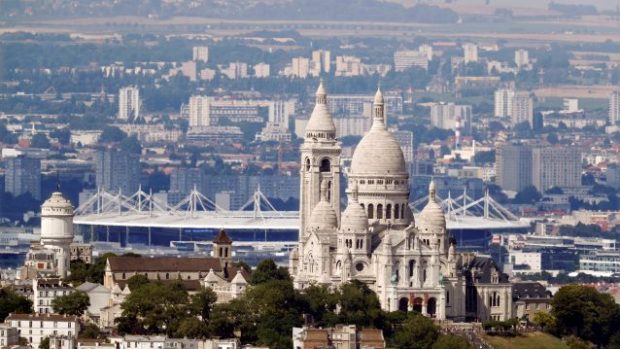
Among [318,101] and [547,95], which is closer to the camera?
[318,101]

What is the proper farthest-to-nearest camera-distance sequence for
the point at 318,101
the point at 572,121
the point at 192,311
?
the point at 572,121
the point at 318,101
the point at 192,311

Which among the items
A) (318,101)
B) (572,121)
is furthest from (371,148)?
(572,121)

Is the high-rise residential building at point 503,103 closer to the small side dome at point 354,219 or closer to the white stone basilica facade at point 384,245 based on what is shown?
the white stone basilica facade at point 384,245

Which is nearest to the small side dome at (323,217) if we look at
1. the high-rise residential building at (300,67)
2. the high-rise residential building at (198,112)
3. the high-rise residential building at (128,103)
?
the high-rise residential building at (128,103)

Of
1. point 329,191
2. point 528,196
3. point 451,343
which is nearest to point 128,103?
point 528,196

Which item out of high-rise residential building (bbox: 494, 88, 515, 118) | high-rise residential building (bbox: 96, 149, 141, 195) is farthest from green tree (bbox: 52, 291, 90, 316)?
high-rise residential building (bbox: 494, 88, 515, 118)

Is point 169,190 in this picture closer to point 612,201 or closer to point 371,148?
point 612,201

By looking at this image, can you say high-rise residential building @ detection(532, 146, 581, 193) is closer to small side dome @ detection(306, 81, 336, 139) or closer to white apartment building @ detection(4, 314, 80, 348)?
small side dome @ detection(306, 81, 336, 139)
